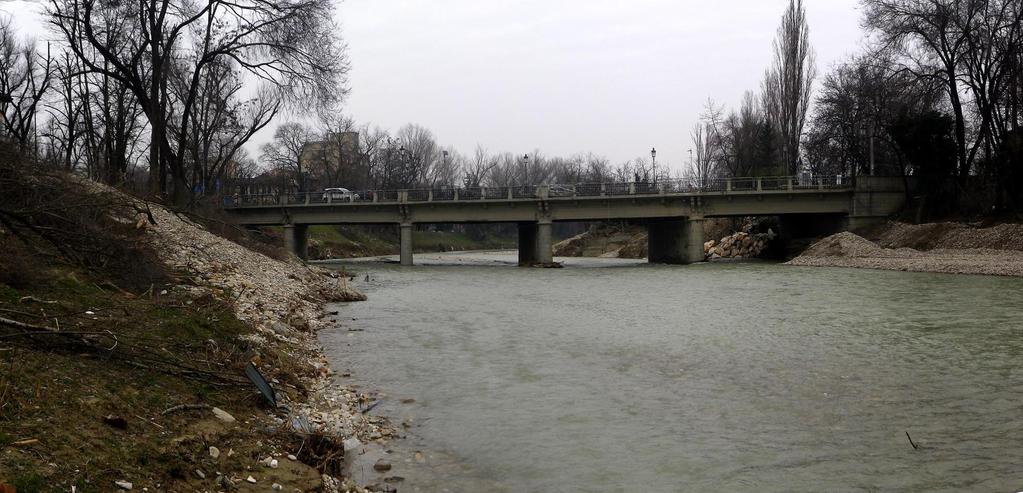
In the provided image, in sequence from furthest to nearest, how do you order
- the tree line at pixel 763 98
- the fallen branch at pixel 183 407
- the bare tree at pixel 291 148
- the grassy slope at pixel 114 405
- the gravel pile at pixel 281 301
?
the bare tree at pixel 291 148 → the tree line at pixel 763 98 → the gravel pile at pixel 281 301 → the fallen branch at pixel 183 407 → the grassy slope at pixel 114 405

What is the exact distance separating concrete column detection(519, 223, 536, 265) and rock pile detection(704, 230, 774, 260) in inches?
575

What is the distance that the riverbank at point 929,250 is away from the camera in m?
33.9

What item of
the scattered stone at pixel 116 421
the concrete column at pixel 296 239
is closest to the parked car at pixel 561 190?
the concrete column at pixel 296 239

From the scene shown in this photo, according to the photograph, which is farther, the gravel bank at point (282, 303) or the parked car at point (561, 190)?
the parked car at point (561, 190)

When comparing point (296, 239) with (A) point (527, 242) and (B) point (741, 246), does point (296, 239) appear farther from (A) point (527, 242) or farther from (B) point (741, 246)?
(B) point (741, 246)

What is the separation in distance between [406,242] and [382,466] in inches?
1932

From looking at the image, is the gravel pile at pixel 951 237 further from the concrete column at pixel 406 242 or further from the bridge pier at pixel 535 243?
the concrete column at pixel 406 242

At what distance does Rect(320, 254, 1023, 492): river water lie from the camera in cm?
745

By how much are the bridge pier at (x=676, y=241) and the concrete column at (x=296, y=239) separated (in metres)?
29.7

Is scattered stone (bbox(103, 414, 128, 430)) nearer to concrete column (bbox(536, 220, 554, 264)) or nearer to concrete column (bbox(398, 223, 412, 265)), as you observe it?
concrete column (bbox(536, 220, 554, 264))

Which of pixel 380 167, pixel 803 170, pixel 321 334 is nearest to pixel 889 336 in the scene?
pixel 321 334

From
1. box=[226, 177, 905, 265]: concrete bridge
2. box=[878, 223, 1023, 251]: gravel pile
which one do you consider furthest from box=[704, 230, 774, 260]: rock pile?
box=[878, 223, 1023, 251]: gravel pile

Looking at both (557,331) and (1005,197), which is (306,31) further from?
(1005,197)

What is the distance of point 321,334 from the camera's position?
1692 centimetres
